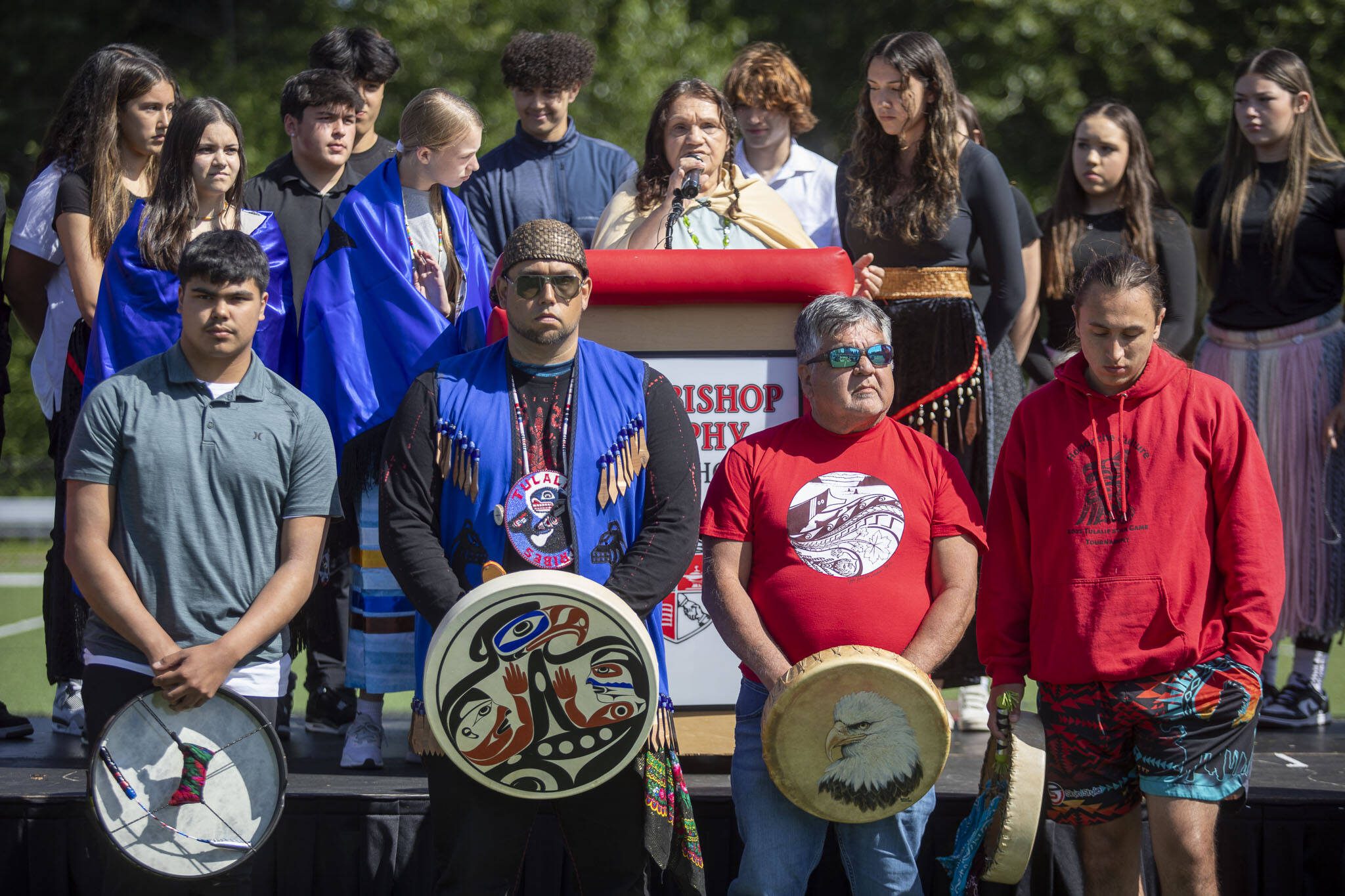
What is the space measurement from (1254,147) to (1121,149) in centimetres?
47

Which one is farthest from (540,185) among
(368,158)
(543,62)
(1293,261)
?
(1293,261)

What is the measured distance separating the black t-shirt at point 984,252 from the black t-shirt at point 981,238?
58 millimetres

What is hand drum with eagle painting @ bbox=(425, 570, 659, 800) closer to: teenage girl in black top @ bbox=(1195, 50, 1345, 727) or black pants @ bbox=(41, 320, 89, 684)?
black pants @ bbox=(41, 320, 89, 684)

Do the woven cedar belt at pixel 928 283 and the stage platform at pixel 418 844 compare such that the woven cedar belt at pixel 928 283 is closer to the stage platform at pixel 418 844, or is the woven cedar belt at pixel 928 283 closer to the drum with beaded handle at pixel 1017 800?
the stage platform at pixel 418 844

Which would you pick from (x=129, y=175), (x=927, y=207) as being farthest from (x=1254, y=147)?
(x=129, y=175)

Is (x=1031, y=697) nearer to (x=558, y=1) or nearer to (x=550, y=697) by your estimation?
(x=550, y=697)

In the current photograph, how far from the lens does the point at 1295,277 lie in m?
5.00

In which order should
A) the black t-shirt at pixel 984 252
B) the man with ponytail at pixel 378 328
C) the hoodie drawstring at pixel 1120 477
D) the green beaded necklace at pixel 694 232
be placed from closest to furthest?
1. the hoodie drawstring at pixel 1120 477
2. the man with ponytail at pixel 378 328
3. the green beaded necklace at pixel 694 232
4. the black t-shirt at pixel 984 252

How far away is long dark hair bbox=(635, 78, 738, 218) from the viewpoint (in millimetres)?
4422

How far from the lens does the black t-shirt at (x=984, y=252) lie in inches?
190

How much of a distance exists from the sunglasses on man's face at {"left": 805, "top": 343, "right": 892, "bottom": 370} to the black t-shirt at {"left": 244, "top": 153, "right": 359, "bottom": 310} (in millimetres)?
1884

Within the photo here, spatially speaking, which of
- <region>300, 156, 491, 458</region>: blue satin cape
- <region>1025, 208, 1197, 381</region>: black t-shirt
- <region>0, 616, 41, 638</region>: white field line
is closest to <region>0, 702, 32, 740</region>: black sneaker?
<region>300, 156, 491, 458</region>: blue satin cape

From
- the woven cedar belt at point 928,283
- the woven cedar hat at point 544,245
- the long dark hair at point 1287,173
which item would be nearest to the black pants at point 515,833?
the woven cedar hat at point 544,245

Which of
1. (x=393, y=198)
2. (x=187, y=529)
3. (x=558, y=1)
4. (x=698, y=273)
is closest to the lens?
(x=187, y=529)
